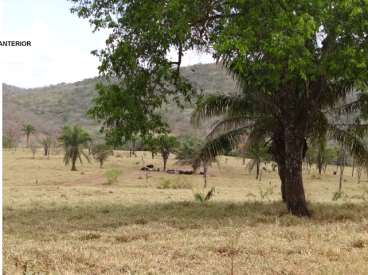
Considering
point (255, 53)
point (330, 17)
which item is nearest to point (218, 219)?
point (255, 53)

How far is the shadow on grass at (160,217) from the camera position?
13.4m

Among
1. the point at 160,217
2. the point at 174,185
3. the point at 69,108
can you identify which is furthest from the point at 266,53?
the point at 69,108

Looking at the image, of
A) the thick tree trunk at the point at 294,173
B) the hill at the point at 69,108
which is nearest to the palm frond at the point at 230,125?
the thick tree trunk at the point at 294,173

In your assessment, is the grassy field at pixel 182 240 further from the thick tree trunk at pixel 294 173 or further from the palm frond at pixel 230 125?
the palm frond at pixel 230 125

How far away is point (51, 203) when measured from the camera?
20.5 m

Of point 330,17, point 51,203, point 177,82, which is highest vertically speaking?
point 330,17

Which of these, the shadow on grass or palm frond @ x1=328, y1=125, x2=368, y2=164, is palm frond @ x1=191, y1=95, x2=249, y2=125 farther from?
the shadow on grass

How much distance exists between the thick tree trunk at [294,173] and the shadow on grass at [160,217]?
0.43 meters

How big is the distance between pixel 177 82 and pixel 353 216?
655cm

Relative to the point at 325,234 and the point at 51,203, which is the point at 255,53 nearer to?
the point at 325,234

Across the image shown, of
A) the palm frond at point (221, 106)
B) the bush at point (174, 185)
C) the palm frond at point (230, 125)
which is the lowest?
the bush at point (174, 185)

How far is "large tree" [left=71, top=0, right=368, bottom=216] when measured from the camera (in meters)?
11.9

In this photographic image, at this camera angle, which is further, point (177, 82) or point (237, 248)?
point (177, 82)

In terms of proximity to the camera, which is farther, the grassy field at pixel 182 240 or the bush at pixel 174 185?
the bush at pixel 174 185
